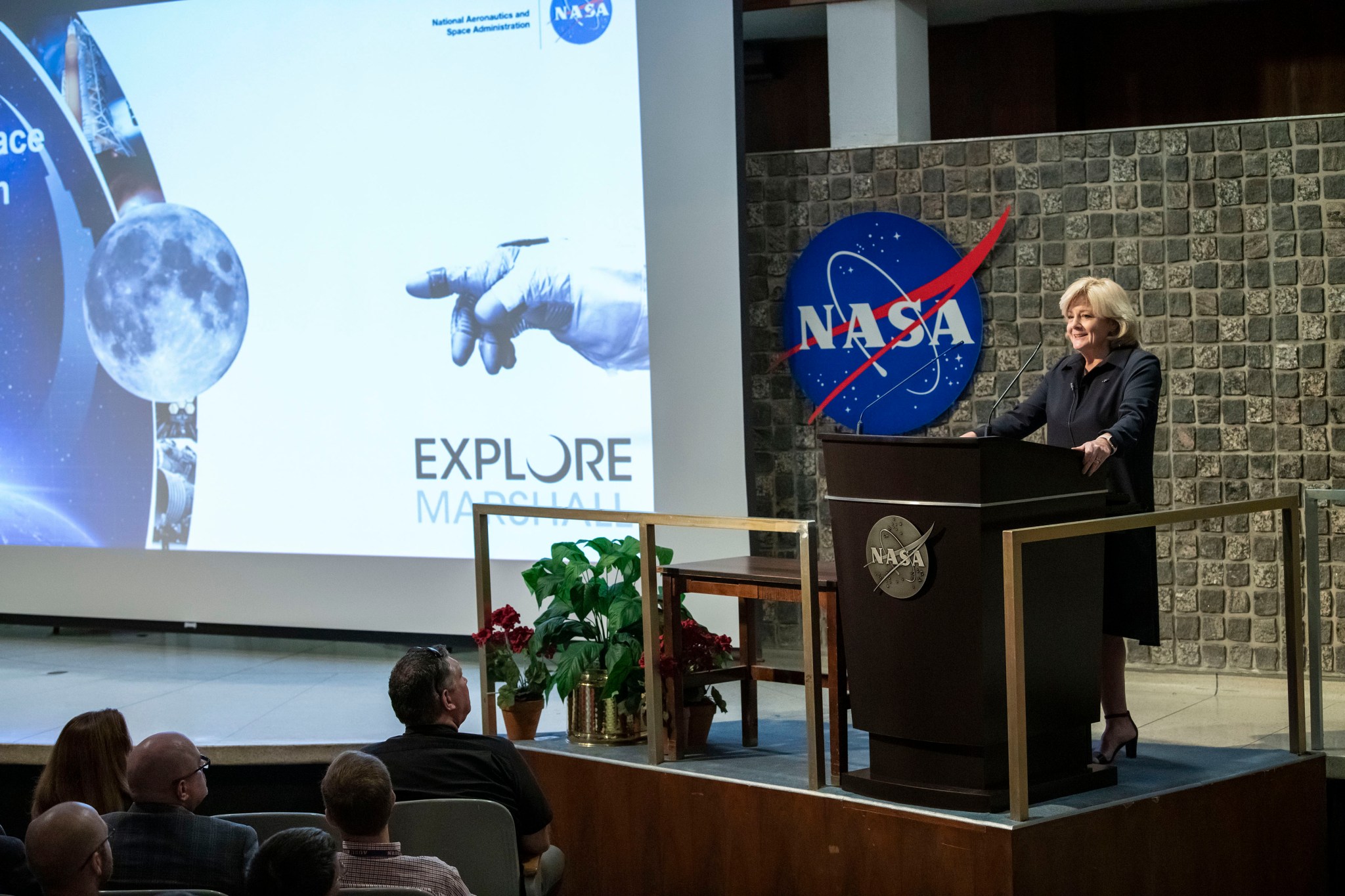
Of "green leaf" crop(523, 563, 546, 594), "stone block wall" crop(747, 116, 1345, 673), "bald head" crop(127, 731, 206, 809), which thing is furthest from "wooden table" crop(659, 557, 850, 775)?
"bald head" crop(127, 731, 206, 809)

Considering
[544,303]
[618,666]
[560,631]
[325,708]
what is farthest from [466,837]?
[544,303]

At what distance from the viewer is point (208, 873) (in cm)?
268

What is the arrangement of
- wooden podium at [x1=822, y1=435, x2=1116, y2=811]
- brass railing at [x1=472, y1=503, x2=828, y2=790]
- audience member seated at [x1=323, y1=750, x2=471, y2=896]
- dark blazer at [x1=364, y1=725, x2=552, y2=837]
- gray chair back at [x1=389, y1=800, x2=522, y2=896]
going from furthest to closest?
brass railing at [x1=472, y1=503, x2=828, y2=790] → wooden podium at [x1=822, y1=435, x2=1116, y2=811] → dark blazer at [x1=364, y1=725, x2=552, y2=837] → gray chair back at [x1=389, y1=800, x2=522, y2=896] → audience member seated at [x1=323, y1=750, x2=471, y2=896]

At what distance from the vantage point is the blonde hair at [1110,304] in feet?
11.8

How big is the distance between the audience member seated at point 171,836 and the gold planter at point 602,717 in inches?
57.2

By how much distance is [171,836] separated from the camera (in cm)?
270

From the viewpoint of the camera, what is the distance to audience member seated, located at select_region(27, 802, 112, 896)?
91.2 inches

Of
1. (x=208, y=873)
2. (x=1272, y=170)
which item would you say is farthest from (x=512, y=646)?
(x=1272, y=170)

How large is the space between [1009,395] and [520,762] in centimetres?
293

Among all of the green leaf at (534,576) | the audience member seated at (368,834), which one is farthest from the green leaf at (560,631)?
the audience member seated at (368,834)

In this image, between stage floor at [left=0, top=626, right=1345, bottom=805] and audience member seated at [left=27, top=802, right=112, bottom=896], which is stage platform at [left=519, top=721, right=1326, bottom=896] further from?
audience member seated at [left=27, top=802, right=112, bottom=896]

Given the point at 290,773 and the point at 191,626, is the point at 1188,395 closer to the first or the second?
the point at 290,773

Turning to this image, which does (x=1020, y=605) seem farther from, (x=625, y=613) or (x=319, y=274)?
(x=319, y=274)

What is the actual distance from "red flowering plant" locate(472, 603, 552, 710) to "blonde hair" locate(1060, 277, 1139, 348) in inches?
69.3
